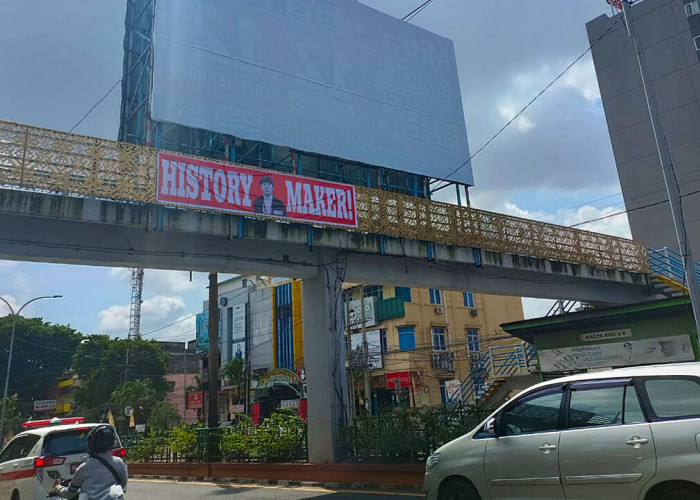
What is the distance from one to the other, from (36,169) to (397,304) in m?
31.3

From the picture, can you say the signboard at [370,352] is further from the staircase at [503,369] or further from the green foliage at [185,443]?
the green foliage at [185,443]

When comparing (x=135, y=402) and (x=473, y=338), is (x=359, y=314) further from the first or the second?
(x=135, y=402)

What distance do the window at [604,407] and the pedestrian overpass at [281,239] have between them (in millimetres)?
9546

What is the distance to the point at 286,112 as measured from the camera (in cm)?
2042

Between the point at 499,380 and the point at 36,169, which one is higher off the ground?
the point at 36,169

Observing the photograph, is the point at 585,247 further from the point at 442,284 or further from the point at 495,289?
the point at 442,284

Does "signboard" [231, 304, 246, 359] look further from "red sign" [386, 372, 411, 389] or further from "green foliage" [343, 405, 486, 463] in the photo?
"green foliage" [343, 405, 486, 463]

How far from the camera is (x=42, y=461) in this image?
8.79 m

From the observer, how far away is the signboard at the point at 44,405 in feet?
198

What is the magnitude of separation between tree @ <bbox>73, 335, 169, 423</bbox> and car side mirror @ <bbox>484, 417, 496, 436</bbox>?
2146 inches

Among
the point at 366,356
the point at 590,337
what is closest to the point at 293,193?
the point at 590,337

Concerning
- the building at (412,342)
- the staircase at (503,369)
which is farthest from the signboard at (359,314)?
the staircase at (503,369)

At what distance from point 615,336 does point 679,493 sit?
10.5m

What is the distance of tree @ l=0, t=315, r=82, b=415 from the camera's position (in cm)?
6306
